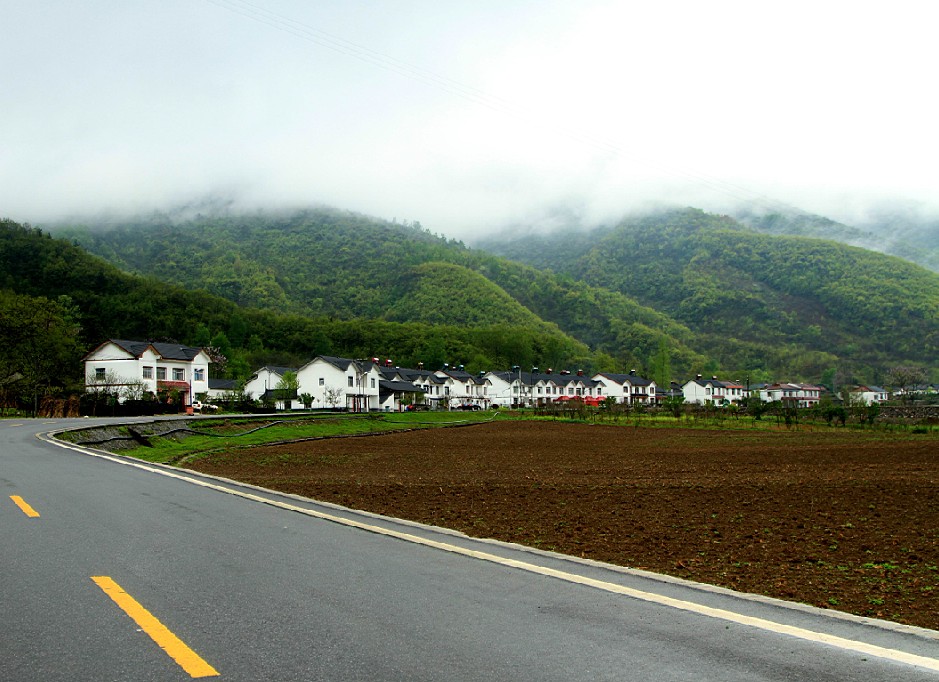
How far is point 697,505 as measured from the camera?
1505cm

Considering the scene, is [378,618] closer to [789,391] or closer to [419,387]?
[419,387]

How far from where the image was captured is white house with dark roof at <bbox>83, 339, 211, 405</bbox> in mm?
73688

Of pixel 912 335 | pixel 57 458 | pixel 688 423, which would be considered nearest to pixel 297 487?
pixel 57 458

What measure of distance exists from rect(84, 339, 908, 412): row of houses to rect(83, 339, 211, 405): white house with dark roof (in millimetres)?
100

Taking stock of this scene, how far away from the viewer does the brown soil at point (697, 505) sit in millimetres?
8375

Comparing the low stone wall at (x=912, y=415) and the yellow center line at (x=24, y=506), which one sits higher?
the yellow center line at (x=24, y=506)

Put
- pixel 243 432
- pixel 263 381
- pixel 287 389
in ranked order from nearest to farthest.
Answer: pixel 243 432 < pixel 287 389 < pixel 263 381

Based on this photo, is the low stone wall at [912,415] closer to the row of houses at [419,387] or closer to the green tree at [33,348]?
the row of houses at [419,387]

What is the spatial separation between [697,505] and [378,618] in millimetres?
10770

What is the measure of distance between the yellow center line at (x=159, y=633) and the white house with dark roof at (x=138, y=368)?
69.8m

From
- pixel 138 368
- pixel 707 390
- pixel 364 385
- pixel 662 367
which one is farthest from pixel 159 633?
pixel 662 367

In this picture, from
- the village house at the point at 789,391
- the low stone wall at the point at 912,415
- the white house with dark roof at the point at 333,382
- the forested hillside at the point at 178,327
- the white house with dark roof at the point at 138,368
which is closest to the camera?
the low stone wall at the point at 912,415

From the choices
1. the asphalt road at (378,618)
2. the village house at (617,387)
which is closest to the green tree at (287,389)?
the village house at (617,387)

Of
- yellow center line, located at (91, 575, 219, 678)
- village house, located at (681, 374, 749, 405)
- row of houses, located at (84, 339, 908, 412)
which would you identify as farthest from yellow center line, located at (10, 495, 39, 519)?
village house, located at (681, 374, 749, 405)
